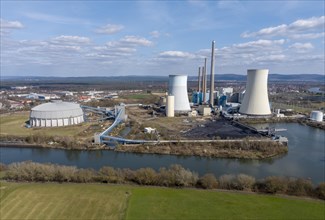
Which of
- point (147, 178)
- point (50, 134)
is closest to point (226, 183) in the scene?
point (147, 178)

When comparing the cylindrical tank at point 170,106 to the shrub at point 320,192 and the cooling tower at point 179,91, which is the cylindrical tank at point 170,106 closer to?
the cooling tower at point 179,91

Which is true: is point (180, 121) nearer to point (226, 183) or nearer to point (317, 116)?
point (317, 116)

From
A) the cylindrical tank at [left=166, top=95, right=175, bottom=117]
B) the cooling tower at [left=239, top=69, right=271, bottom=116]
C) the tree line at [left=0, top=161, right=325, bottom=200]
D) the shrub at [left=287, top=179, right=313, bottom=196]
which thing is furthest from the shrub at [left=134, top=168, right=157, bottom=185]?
the cylindrical tank at [left=166, top=95, right=175, bottom=117]

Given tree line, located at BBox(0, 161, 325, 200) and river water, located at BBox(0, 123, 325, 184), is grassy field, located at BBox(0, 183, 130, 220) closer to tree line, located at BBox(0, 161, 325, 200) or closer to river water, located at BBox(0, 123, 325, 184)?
tree line, located at BBox(0, 161, 325, 200)

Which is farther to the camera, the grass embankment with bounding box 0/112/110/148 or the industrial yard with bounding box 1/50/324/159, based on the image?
the grass embankment with bounding box 0/112/110/148

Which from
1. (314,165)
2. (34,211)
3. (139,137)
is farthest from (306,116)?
(34,211)

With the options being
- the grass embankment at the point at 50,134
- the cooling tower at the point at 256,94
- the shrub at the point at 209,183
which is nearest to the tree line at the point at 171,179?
the shrub at the point at 209,183
